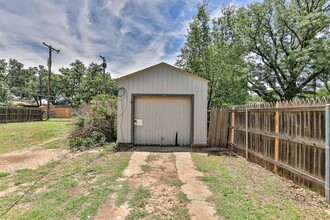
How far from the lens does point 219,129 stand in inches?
268

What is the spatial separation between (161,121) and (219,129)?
2.31 meters

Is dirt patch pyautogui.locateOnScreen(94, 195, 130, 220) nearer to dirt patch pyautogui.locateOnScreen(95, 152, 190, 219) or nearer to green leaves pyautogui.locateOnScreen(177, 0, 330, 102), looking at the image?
dirt patch pyautogui.locateOnScreen(95, 152, 190, 219)

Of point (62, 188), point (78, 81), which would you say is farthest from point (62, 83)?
point (62, 188)

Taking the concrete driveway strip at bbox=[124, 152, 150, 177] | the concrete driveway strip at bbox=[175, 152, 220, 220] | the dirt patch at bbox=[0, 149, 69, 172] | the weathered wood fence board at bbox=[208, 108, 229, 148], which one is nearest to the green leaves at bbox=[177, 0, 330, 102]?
the weathered wood fence board at bbox=[208, 108, 229, 148]

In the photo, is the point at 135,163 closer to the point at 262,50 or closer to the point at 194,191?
the point at 194,191

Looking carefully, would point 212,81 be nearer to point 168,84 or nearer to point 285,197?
point 168,84

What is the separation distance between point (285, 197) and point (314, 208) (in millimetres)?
386

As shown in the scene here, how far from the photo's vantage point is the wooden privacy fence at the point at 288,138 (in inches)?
116

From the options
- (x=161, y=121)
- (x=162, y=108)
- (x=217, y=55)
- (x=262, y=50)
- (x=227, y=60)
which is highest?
(x=262, y=50)

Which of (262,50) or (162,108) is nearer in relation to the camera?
(162,108)

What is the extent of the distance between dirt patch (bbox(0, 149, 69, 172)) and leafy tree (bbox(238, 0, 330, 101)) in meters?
14.6

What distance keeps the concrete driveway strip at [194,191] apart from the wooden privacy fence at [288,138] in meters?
1.78

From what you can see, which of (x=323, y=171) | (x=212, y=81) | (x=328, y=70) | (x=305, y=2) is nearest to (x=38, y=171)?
(x=323, y=171)

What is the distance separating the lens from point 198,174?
4027 mm
